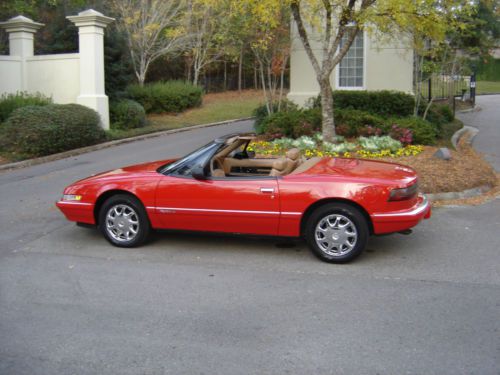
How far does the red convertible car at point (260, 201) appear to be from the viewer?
6.25 m

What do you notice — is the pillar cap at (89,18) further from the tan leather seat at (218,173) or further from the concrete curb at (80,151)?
the tan leather seat at (218,173)

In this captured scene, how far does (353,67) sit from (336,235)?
41.0 feet

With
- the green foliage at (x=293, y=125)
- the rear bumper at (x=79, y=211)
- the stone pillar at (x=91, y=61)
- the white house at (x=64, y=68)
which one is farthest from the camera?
the white house at (x=64, y=68)

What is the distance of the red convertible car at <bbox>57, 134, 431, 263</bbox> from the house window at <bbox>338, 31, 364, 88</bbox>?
11.2m

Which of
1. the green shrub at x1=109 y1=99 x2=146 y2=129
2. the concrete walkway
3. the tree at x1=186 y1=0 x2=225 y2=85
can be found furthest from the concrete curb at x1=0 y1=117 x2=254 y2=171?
the concrete walkway

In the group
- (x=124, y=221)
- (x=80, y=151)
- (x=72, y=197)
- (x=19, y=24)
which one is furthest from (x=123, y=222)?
(x=19, y=24)

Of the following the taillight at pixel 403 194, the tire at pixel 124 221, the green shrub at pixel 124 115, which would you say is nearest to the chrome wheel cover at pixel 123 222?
the tire at pixel 124 221

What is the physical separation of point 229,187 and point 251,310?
185cm

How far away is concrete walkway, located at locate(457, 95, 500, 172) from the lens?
14016 millimetres

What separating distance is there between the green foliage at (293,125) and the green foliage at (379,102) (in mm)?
2258

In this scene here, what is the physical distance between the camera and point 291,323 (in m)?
4.77

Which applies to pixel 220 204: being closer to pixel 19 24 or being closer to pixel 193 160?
pixel 193 160

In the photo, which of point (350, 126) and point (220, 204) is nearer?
point (220, 204)

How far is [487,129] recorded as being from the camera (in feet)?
62.1
